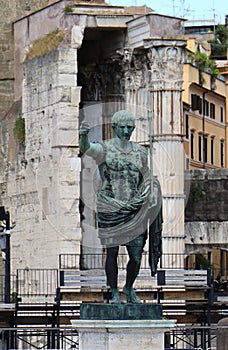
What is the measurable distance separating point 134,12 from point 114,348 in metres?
21.7

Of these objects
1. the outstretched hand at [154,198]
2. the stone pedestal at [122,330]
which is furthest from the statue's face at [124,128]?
the stone pedestal at [122,330]

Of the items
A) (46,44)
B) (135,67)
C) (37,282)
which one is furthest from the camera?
(135,67)

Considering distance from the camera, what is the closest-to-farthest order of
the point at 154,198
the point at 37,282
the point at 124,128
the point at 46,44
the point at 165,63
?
the point at 124,128
the point at 154,198
the point at 165,63
the point at 37,282
the point at 46,44

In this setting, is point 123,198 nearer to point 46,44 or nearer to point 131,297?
point 131,297

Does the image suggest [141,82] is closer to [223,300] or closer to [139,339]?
[223,300]

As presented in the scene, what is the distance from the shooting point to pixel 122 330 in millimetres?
20500

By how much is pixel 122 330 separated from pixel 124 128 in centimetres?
280

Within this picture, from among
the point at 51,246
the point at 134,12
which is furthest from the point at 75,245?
the point at 134,12

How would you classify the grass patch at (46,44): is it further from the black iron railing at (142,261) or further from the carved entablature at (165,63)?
the black iron railing at (142,261)

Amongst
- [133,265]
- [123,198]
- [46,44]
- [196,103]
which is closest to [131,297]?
[133,265]

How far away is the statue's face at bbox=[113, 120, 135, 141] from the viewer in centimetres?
2158

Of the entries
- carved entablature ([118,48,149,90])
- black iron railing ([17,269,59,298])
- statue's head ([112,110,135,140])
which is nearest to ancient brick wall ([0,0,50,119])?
carved entablature ([118,48,149,90])

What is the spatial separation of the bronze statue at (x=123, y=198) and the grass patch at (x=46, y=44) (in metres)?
17.1

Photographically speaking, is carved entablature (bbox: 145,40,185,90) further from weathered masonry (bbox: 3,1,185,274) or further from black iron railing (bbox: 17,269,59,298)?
black iron railing (bbox: 17,269,59,298)
